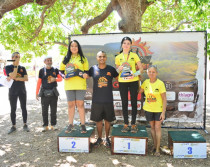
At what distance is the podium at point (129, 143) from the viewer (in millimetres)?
3529

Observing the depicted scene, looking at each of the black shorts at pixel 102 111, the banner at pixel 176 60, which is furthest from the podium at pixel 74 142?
the banner at pixel 176 60

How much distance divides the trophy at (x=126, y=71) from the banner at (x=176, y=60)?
123 cm

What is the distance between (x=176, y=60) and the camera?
4809 mm

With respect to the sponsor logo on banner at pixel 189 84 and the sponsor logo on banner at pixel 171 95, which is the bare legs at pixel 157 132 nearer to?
the sponsor logo on banner at pixel 171 95

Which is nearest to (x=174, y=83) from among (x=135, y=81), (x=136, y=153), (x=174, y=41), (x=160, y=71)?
(x=160, y=71)

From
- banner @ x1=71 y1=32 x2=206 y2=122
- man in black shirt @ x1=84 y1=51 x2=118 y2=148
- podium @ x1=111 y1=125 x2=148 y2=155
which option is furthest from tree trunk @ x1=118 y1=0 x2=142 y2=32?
podium @ x1=111 y1=125 x2=148 y2=155

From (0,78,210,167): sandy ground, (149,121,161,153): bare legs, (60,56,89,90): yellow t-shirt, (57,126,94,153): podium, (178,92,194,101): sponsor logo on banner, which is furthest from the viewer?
(178,92,194,101): sponsor logo on banner

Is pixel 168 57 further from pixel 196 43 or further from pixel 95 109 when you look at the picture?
pixel 95 109

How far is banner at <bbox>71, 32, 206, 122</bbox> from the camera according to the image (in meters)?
4.70

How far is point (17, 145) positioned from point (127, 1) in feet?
16.0

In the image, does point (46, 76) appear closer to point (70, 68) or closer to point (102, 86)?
point (70, 68)

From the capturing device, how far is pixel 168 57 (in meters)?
4.82

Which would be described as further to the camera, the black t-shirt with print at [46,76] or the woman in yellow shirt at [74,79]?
A: the black t-shirt with print at [46,76]

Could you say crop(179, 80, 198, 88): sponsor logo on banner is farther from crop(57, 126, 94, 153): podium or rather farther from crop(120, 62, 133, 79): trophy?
crop(57, 126, 94, 153): podium
